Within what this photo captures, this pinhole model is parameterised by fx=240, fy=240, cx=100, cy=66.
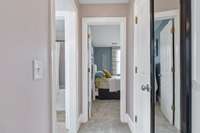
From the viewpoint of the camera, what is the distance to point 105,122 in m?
4.88

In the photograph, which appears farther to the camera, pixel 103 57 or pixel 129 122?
pixel 103 57

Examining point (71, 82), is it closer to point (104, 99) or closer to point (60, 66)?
point (60, 66)

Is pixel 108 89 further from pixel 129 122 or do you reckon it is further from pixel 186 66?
pixel 186 66

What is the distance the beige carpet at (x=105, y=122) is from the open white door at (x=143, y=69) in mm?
897

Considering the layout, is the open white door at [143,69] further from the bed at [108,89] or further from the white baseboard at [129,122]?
the bed at [108,89]

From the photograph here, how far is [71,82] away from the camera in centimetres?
412
